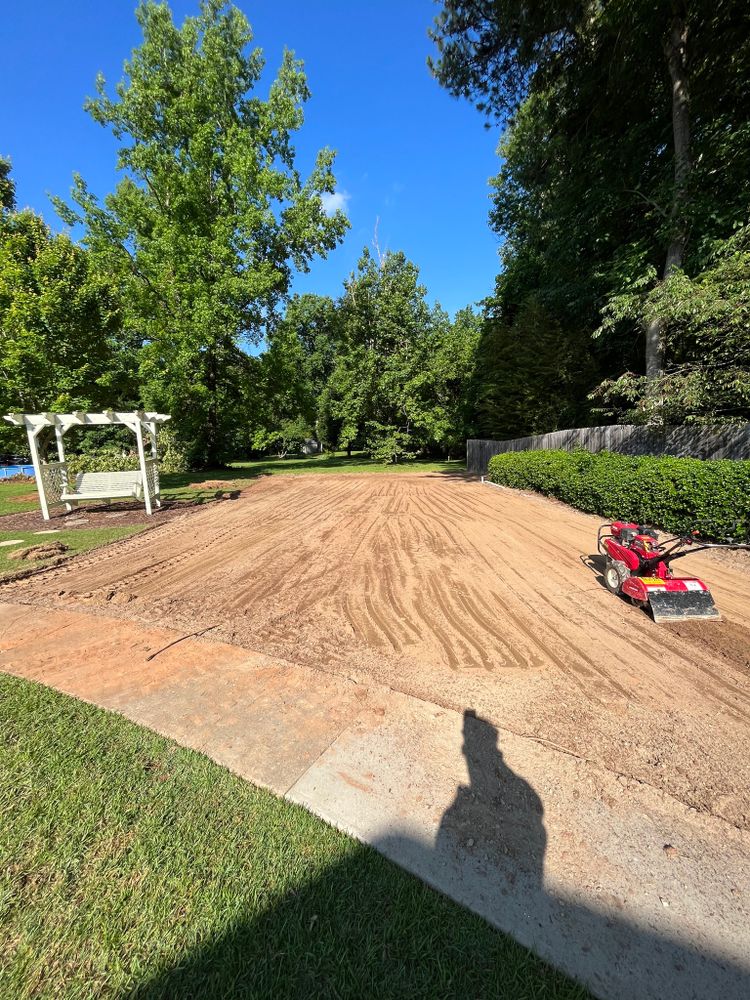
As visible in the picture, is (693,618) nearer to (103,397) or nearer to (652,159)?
(652,159)

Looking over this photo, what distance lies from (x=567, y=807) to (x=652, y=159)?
18.0 metres

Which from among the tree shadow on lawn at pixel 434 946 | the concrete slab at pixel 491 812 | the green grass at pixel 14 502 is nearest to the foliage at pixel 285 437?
the green grass at pixel 14 502

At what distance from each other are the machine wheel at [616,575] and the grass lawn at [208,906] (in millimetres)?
3754

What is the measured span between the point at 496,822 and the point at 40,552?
7.37m

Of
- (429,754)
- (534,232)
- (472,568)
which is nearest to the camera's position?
(429,754)

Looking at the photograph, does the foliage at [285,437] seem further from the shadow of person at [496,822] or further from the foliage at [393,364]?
the shadow of person at [496,822]

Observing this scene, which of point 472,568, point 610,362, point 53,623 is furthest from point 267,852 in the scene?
point 610,362

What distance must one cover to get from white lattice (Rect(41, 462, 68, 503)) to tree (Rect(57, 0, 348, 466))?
27.7 feet

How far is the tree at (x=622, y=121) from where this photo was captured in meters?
9.88

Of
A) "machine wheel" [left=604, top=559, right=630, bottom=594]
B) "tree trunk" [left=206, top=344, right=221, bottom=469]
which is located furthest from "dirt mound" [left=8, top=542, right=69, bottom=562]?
"tree trunk" [left=206, top=344, right=221, bottom=469]

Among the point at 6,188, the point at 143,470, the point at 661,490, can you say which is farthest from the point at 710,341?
the point at 6,188

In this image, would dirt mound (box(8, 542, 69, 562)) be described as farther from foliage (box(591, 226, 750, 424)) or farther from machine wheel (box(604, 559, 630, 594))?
foliage (box(591, 226, 750, 424))

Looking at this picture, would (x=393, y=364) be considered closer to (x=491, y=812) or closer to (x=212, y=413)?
(x=212, y=413)

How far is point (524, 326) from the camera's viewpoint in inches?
741
